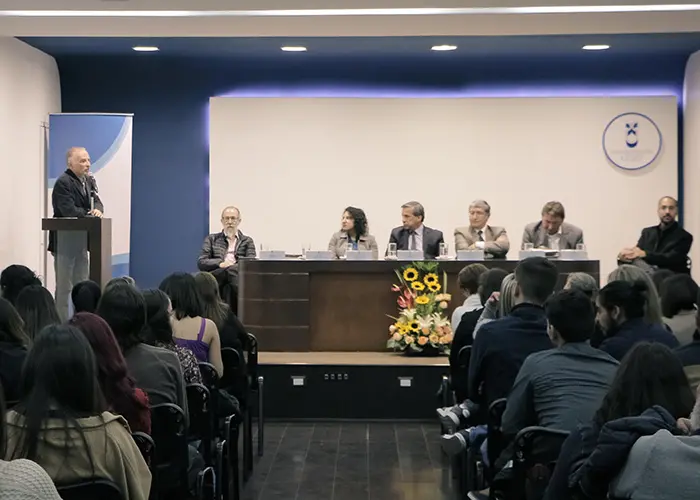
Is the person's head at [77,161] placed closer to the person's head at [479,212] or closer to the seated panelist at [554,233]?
the person's head at [479,212]

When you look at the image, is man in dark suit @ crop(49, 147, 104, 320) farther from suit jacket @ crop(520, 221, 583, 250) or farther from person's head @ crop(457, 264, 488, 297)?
suit jacket @ crop(520, 221, 583, 250)

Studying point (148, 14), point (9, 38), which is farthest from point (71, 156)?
point (9, 38)

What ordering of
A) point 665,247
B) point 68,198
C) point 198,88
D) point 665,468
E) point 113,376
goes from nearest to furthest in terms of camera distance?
point 665,468, point 113,376, point 68,198, point 665,247, point 198,88

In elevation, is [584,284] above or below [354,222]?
below

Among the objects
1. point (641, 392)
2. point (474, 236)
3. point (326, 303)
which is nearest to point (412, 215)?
point (474, 236)

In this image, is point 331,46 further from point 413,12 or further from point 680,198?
point 680,198

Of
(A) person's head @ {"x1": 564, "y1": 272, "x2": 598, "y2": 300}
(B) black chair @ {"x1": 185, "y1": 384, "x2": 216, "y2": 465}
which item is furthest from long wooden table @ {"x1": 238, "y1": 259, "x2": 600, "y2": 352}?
(B) black chair @ {"x1": 185, "y1": 384, "x2": 216, "y2": 465}

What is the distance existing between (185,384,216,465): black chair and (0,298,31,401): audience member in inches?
30.0

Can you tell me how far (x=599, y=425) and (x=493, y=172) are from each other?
30.0 ft

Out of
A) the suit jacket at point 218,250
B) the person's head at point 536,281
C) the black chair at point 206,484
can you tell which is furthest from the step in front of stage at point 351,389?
the black chair at point 206,484

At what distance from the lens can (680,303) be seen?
512 cm

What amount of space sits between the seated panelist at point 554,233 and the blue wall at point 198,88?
2900 millimetres

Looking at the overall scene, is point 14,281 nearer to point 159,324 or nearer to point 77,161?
point 159,324

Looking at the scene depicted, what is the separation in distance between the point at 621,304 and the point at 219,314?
2.34 m
